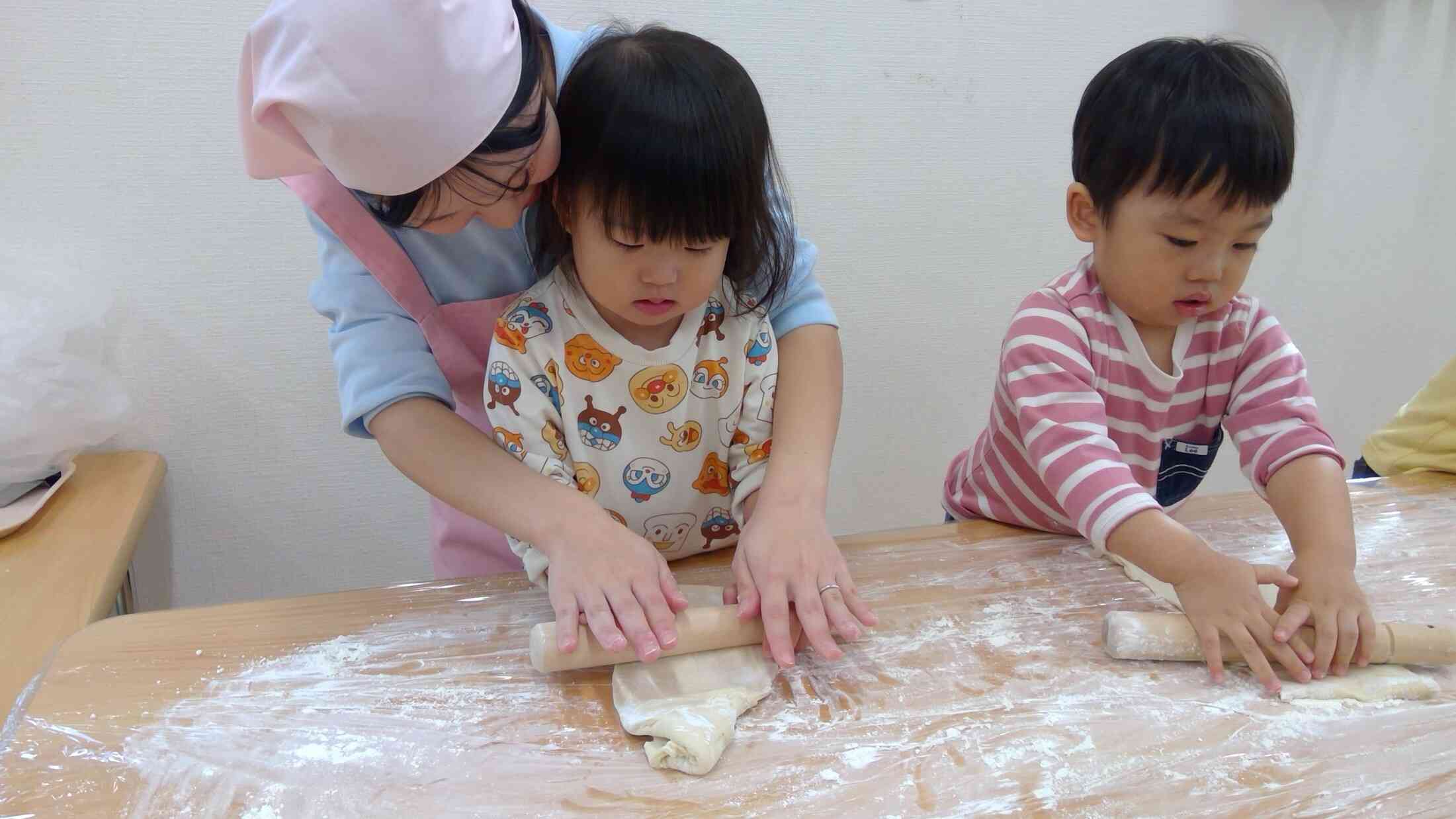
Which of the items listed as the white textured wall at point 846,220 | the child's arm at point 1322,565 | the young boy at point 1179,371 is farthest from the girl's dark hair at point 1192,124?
the white textured wall at point 846,220

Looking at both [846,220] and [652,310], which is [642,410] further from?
[846,220]

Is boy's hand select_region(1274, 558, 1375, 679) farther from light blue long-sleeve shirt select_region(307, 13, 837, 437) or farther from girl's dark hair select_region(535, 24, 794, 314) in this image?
light blue long-sleeve shirt select_region(307, 13, 837, 437)

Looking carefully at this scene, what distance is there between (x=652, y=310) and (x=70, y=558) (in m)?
0.81

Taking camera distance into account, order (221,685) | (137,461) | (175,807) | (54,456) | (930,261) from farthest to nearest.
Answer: (930,261), (137,461), (54,456), (221,685), (175,807)

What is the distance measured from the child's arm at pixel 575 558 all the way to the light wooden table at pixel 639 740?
44mm

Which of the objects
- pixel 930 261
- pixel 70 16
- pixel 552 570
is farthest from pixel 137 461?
pixel 930 261

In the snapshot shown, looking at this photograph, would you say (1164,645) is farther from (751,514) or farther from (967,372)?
(967,372)

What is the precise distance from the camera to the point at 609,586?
730 millimetres

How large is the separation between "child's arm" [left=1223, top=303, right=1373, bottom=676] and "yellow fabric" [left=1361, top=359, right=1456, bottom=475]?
0.80 ft

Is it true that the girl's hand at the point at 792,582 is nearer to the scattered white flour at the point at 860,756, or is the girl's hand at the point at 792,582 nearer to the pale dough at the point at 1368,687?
the scattered white flour at the point at 860,756

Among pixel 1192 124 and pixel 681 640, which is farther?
pixel 1192 124

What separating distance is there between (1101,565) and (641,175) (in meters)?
0.55

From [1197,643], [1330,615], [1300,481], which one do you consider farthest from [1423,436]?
[1197,643]

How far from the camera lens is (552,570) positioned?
75 cm
